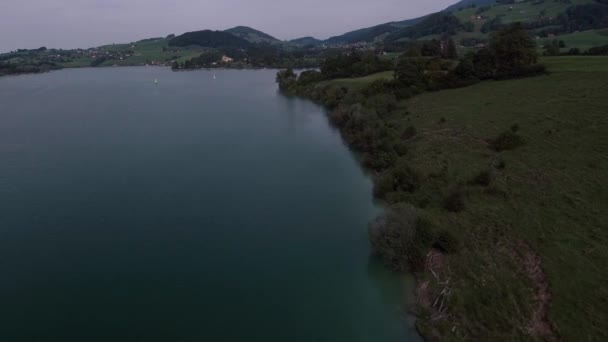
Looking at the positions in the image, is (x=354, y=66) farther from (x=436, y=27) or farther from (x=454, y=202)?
(x=436, y=27)

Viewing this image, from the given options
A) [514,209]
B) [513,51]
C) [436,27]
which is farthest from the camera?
[436,27]

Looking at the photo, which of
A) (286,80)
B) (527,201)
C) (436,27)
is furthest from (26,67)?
(527,201)

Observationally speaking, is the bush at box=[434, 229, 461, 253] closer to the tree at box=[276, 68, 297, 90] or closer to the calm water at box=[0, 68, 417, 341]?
the calm water at box=[0, 68, 417, 341]

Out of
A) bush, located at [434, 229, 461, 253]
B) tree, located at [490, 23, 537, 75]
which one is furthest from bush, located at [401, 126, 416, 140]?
tree, located at [490, 23, 537, 75]

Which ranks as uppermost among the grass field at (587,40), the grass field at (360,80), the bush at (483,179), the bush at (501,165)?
the grass field at (587,40)

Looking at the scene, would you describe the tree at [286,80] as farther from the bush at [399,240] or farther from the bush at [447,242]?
the bush at [447,242]

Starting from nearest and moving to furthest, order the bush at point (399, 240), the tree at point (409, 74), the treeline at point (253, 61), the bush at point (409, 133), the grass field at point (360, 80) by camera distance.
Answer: the bush at point (399, 240)
the bush at point (409, 133)
the tree at point (409, 74)
the grass field at point (360, 80)
the treeline at point (253, 61)

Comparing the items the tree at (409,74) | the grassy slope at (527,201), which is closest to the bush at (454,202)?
the grassy slope at (527,201)
